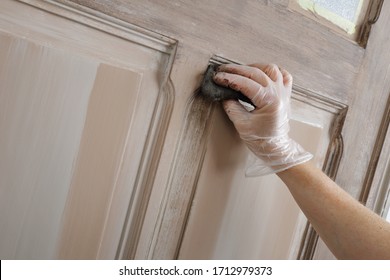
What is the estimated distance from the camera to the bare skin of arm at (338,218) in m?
0.71

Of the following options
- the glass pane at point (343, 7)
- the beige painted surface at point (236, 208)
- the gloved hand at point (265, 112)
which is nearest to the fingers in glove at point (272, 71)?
the gloved hand at point (265, 112)

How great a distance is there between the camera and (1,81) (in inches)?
22.3

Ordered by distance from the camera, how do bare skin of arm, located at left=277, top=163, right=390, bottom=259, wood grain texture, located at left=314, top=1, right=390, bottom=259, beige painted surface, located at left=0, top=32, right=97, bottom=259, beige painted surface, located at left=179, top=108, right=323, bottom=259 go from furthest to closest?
1. wood grain texture, located at left=314, top=1, right=390, bottom=259
2. beige painted surface, located at left=179, top=108, right=323, bottom=259
3. bare skin of arm, located at left=277, top=163, right=390, bottom=259
4. beige painted surface, located at left=0, top=32, right=97, bottom=259

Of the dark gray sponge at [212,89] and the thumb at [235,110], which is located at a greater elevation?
the dark gray sponge at [212,89]

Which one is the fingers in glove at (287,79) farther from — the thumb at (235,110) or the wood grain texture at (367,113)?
the wood grain texture at (367,113)

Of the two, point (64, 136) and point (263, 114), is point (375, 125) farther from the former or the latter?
point (64, 136)

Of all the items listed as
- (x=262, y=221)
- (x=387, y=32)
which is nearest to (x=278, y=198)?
(x=262, y=221)

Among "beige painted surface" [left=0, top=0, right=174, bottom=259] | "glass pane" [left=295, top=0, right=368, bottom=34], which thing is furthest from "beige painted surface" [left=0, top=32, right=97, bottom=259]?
"glass pane" [left=295, top=0, right=368, bottom=34]

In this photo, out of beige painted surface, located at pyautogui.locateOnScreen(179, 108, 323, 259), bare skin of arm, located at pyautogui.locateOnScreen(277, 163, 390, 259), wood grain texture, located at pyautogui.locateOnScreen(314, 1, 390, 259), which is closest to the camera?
bare skin of arm, located at pyautogui.locateOnScreen(277, 163, 390, 259)

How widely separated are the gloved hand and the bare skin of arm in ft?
0.14

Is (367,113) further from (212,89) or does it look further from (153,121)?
(153,121)

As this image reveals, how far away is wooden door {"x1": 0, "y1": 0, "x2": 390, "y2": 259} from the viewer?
23.8 inches

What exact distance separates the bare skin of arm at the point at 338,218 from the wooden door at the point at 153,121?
0.13 m

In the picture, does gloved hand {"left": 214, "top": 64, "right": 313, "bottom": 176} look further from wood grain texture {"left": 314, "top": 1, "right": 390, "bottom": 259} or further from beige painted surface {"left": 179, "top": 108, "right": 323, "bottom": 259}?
wood grain texture {"left": 314, "top": 1, "right": 390, "bottom": 259}
